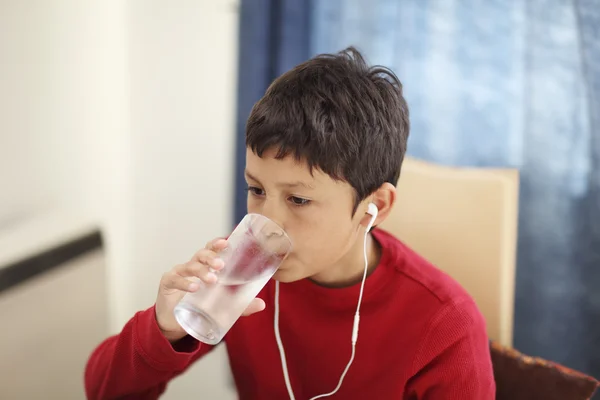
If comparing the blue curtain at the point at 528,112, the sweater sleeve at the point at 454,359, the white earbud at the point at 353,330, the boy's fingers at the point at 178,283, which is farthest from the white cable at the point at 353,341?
the blue curtain at the point at 528,112

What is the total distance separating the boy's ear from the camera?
112 cm

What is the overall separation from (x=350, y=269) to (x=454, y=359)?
25cm

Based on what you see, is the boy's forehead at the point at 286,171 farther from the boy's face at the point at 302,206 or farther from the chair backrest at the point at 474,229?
the chair backrest at the point at 474,229

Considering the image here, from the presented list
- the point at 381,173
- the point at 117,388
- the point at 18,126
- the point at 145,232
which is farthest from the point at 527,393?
the point at 145,232

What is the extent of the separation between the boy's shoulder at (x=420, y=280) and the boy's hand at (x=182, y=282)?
0.29 meters

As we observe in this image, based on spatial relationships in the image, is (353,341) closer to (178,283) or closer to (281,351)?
(281,351)

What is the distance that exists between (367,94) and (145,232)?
4.65 feet

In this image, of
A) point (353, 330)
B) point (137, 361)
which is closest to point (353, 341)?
point (353, 330)

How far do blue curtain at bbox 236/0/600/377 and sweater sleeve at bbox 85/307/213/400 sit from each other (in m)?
0.97

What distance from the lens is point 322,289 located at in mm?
1195

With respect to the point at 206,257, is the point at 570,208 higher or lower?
lower

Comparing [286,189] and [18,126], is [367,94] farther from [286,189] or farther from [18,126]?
[18,126]

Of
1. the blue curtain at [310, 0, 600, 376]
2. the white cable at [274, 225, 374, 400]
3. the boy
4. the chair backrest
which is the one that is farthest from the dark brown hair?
the blue curtain at [310, 0, 600, 376]

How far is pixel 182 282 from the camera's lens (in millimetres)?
A: 971
